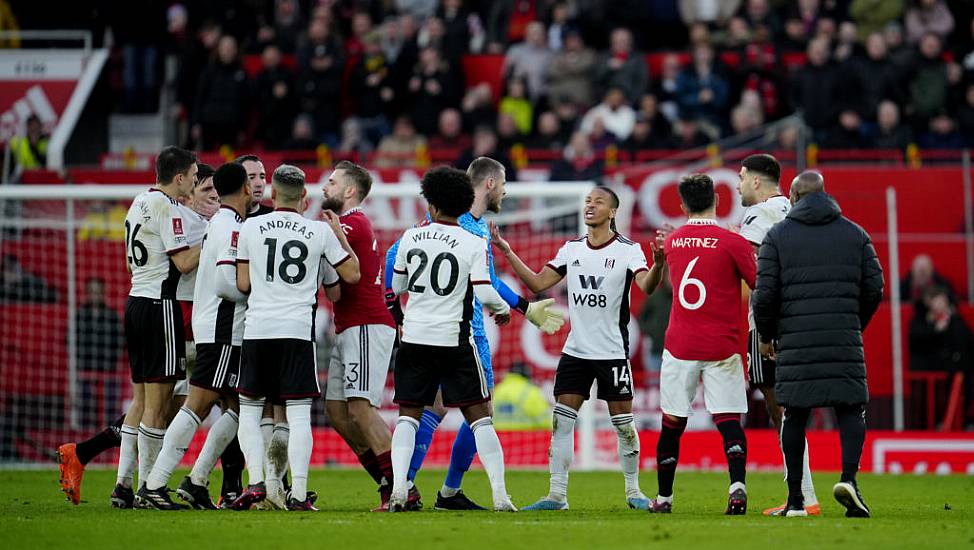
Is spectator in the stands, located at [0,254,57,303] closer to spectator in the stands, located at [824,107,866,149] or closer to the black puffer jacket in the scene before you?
spectator in the stands, located at [824,107,866,149]

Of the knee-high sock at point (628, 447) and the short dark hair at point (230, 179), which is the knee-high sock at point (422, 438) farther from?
the short dark hair at point (230, 179)

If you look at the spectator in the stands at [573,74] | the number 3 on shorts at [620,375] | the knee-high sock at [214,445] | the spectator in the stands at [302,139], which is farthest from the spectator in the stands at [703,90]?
the knee-high sock at [214,445]

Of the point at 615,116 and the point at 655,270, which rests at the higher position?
the point at 615,116

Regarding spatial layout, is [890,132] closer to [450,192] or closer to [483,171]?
[483,171]

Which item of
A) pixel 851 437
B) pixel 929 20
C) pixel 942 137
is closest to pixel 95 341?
pixel 851 437

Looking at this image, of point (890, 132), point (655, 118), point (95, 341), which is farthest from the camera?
point (655, 118)

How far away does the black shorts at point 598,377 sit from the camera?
10.1 metres

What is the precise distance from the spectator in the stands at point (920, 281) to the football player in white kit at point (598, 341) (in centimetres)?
786

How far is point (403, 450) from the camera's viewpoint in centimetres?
927

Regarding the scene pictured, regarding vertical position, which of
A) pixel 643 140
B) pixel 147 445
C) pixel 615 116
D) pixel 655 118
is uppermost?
pixel 615 116

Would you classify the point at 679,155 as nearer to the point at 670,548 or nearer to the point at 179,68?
the point at 179,68

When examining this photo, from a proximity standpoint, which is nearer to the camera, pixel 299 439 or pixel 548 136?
pixel 299 439

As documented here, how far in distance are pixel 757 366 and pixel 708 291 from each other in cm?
88

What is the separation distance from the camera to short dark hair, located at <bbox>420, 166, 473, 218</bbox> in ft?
31.2
